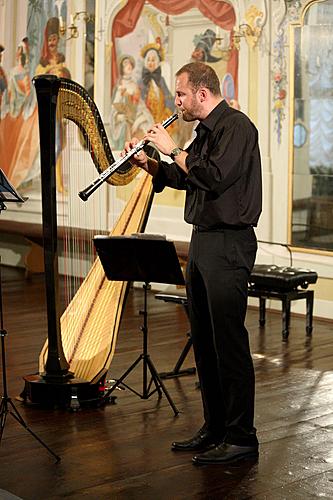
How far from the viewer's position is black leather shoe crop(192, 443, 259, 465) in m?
4.63

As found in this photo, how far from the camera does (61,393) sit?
559cm

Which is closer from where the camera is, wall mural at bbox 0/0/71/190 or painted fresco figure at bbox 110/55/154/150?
painted fresco figure at bbox 110/55/154/150

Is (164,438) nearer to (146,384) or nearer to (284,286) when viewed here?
(146,384)

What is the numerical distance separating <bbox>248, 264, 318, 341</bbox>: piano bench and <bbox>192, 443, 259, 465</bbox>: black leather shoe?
3.17 metres

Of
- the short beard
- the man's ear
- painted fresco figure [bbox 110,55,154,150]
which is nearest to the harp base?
the short beard

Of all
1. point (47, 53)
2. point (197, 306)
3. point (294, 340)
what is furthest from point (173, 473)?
point (47, 53)

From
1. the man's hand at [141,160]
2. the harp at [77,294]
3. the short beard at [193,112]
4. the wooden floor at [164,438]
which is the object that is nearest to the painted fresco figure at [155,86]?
the wooden floor at [164,438]

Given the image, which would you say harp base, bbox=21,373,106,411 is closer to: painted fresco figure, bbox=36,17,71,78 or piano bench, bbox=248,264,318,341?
piano bench, bbox=248,264,318,341

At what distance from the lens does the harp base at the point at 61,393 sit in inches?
219

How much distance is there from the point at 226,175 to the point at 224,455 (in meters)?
1.31

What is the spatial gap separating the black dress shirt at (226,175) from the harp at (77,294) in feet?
2.66

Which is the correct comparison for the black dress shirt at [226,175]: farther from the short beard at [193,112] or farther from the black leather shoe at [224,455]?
the black leather shoe at [224,455]

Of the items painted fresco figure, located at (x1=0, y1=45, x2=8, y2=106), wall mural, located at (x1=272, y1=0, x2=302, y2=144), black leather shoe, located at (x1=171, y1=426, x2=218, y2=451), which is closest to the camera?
black leather shoe, located at (x1=171, y1=426, x2=218, y2=451)

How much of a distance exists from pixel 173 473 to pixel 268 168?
16.9ft
